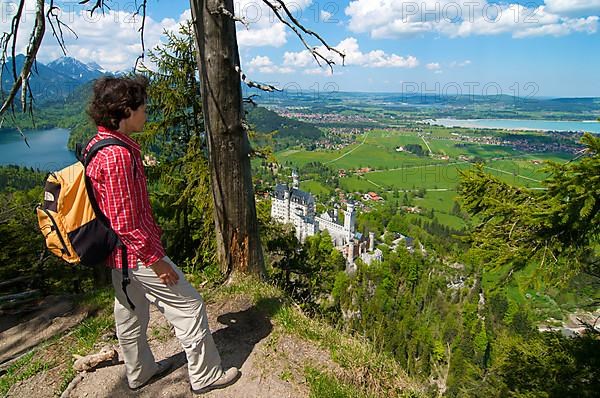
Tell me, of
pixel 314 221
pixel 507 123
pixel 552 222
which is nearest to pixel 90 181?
pixel 552 222

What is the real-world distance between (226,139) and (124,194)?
5.39 feet

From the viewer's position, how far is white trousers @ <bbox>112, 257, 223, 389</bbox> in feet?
7.77

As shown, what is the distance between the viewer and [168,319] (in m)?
2.46

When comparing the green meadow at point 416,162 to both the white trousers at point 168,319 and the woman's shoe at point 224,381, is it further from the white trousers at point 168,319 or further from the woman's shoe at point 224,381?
the white trousers at point 168,319

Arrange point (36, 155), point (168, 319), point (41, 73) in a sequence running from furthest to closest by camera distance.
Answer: point (36, 155) < point (41, 73) < point (168, 319)

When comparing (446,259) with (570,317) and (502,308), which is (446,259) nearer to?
(502,308)

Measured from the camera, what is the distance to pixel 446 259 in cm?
5275

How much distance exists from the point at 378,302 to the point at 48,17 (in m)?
37.1

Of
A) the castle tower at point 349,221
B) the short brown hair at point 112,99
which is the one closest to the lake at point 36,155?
the short brown hair at point 112,99

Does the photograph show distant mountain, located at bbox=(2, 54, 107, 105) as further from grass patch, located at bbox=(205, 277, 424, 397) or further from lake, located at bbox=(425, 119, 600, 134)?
lake, located at bbox=(425, 119, 600, 134)

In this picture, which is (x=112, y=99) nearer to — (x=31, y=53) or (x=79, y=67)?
(x=31, y=53)

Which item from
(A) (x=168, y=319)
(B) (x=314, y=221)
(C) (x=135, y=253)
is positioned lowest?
(B) (x=314, y=221)

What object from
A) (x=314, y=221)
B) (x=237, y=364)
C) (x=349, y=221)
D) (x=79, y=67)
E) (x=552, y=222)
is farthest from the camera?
(x=349, y=221)

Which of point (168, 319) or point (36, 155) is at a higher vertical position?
point (168, 319)
